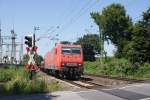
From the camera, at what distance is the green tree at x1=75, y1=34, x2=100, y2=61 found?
114 m

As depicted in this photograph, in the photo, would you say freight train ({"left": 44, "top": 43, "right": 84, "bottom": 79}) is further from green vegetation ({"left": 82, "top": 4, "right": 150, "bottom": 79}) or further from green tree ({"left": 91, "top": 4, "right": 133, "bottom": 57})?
green tree ({"left": 91, "top": 4, "right": 133, "bottom": 57})

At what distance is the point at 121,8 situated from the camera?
94250 millimetres

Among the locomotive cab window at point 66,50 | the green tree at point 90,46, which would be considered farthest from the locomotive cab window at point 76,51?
the green tree at point 90,46


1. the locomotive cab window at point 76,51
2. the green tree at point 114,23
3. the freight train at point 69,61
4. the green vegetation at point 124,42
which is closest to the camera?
the freight train at point 69,61

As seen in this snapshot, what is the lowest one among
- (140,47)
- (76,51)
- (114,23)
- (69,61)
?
(69,61)

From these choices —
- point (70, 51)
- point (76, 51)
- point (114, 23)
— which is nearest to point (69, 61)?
point (70, 51)

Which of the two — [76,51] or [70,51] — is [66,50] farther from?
[76,51]

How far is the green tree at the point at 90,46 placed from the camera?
374ft

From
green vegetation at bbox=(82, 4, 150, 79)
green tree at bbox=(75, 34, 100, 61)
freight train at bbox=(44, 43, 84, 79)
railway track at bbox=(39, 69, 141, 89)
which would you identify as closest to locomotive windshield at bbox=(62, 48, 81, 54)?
freight train at bbox=(44, 43, 84, 79)

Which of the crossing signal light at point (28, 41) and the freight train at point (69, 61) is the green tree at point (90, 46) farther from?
the crossing signal light at point (28, 41)

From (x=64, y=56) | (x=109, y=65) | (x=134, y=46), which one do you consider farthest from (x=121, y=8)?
(x=64, y=56)

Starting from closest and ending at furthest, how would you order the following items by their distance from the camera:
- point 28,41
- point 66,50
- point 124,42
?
point 28,41 → point 66,50 → point 124,42

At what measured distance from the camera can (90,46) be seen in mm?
115688

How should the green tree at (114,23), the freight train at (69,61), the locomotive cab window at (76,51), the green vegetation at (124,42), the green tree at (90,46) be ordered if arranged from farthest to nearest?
the green tree at (90,46)
the green tree at (114,23)
the green vegetation at (124,42)
the locomotive cab window at (76,51)
the freight train at (69,61)
